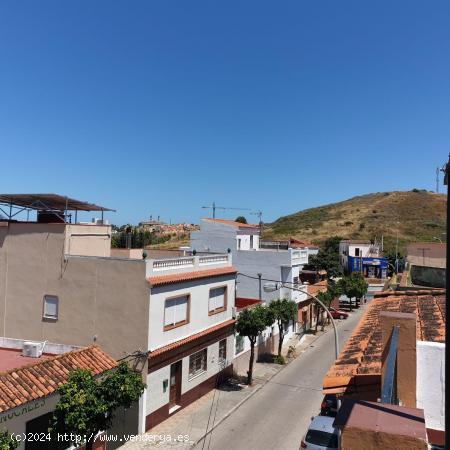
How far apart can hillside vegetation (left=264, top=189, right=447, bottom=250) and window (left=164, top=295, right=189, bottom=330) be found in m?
86.6

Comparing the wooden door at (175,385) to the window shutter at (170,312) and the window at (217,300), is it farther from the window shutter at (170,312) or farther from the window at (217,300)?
the window at (217,300)

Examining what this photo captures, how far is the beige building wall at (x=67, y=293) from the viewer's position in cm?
1808

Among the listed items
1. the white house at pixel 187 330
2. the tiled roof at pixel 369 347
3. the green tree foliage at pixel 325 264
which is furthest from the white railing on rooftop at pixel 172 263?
the green tree foliage at pixel 325 264

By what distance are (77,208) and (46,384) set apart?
33.1 ft

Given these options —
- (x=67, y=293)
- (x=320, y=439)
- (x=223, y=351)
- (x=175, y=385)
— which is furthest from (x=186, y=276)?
(x=320, y=439)

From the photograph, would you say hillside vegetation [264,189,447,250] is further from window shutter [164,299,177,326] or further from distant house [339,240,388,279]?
window shutter [164,299,177,326]

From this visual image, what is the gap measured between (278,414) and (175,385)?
5224 millimetres

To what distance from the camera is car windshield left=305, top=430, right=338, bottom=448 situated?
14.9 m

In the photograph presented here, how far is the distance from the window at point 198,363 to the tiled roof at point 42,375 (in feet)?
18.3

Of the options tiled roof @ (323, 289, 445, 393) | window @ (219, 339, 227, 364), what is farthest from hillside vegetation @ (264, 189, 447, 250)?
tiled roof @ (323, 289, 445, 393)

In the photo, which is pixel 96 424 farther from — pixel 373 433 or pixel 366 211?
pixel 366 211

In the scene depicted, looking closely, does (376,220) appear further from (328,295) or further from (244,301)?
(244,301)

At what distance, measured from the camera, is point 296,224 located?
133 meters

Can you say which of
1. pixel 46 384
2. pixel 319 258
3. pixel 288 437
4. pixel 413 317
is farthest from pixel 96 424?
pixel 319 258
